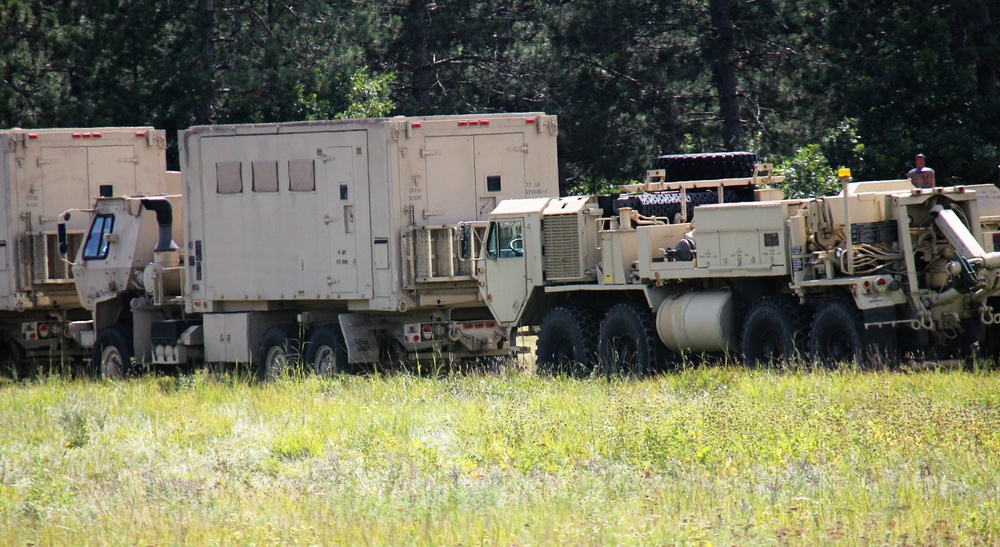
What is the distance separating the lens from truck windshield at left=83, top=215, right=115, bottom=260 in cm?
2128

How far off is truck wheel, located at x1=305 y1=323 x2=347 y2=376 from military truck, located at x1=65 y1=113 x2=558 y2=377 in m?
0.02

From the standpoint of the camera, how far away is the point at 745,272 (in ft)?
51.0

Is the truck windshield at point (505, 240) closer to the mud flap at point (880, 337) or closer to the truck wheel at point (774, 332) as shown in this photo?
the truck wheel at point (774, 332)

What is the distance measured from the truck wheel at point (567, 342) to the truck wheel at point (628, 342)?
0.27 meters

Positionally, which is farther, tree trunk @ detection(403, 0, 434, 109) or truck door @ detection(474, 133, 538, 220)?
tree trunk @ detection(403, 0, 434, 109)

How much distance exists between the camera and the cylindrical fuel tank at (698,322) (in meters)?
16.0

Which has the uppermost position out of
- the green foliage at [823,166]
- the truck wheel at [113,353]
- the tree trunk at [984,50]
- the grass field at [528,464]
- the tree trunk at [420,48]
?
the tree trunk at [420,48]

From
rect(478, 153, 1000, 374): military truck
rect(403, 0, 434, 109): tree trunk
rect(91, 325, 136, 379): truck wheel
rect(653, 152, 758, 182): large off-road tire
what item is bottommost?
rect(91, 325, 136, 379): truck wheel

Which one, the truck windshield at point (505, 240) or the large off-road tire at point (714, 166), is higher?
the large off-road tire at point (714, 166)

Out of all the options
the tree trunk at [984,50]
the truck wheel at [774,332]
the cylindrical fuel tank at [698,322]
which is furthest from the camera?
the tree trunk at [984,50]

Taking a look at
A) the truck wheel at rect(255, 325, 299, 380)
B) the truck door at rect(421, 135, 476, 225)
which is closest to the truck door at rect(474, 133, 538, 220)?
the truck door at rect(421, 135, 476, 225)

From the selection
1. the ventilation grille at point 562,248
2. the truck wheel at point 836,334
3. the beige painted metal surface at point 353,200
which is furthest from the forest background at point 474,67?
the truck wheel at point 836,334

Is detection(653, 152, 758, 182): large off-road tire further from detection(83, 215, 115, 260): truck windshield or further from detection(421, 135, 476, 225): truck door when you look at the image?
detection(83, 215, 115, 260): truck windshield

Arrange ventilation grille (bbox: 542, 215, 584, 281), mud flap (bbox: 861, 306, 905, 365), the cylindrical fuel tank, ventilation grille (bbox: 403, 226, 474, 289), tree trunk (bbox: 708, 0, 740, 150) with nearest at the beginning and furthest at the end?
mud flap (bbox: 861, 306, 905, 365) → the cylindrical fuel tank → ventilation grille (bbox: 542, 215, 584, 281) → ventilation grille (bbox: 403, 226, 474, 289) → tree trunk (bbox: 708, 0, 740, 150)
